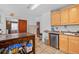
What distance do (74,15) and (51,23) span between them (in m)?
1.84

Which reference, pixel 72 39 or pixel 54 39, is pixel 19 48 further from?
pixel 54 39

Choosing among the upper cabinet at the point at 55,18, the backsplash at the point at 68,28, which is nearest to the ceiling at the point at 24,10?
the upper cabinet at the point at 55,18

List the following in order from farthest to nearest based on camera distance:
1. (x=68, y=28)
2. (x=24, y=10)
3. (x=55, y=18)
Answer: (x=24, y=10), (x=55, y=18), (x=68, y=28)

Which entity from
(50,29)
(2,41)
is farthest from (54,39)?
(2,41)

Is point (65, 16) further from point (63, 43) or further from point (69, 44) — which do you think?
point (69, 44)

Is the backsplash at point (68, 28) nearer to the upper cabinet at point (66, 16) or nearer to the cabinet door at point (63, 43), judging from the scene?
the upper cabinet at point (66, 16)

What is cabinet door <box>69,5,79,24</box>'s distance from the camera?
3.78m

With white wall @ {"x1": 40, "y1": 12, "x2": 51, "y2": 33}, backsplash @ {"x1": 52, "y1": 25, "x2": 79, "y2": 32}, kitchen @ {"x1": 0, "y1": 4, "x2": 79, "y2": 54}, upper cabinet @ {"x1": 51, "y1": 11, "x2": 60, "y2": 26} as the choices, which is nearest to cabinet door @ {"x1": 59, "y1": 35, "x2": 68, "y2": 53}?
kitchen @ {"x1": 0, "y1": 4, "x2": 79, "y2": 54}

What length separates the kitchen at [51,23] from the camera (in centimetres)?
386

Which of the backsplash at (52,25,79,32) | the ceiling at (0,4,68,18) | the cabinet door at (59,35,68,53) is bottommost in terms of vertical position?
the cabinet door at (59,35,68,53)

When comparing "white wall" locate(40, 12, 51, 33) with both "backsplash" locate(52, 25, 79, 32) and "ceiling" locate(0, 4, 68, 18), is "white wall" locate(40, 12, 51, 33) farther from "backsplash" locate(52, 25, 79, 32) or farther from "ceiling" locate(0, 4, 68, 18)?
"backsplash" locate(52, 25, 79, 32)

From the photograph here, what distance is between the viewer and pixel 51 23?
5613 millimetres

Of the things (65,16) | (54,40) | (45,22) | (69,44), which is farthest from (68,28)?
(45,22)

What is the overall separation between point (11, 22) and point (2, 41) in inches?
115
